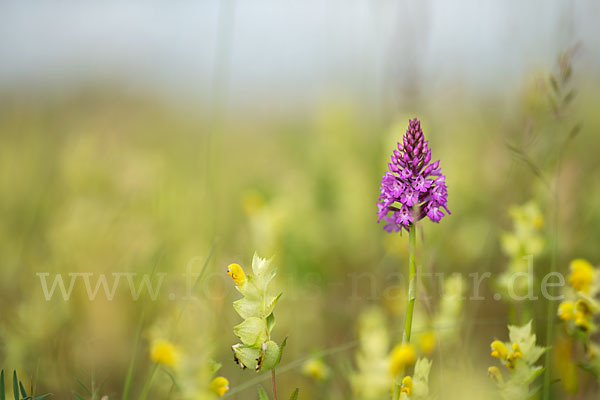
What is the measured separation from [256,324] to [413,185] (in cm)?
42

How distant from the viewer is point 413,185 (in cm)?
101

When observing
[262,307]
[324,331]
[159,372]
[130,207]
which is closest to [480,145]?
[324,331]

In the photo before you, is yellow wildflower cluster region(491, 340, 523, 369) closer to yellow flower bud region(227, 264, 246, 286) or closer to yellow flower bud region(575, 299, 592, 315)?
yellow flower bud region(575, 299, 592, 315)

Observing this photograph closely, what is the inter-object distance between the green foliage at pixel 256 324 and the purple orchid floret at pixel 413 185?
28cm

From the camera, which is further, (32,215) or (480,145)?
(480,145)

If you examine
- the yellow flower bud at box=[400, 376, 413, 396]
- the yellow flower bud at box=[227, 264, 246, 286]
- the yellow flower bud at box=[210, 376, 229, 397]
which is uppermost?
the yellow flower bud at box=[227, 264, 246, 286]

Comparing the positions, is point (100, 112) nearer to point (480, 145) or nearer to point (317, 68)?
point (317, 68)

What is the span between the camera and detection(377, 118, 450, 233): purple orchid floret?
1.00m

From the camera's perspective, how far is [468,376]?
1280 millimetres

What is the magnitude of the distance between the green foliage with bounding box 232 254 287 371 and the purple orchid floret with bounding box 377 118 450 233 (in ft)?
0.91

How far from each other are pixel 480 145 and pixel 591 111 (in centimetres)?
149

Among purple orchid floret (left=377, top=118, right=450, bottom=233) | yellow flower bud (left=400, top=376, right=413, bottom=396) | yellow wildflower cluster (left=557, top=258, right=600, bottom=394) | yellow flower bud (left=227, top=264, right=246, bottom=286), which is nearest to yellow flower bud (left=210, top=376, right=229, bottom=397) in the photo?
yellow flower bud (left=227, top=264, right=246, bottom=286)

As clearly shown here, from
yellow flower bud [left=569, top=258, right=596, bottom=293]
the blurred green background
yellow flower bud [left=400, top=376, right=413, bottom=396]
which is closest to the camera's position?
yellow flower bud [left=400, top=376, right=413, bottom=396]

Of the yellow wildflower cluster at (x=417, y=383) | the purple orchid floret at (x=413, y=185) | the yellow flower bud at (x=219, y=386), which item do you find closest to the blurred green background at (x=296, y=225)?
the yellow flower bud at (x=219, y=386)
